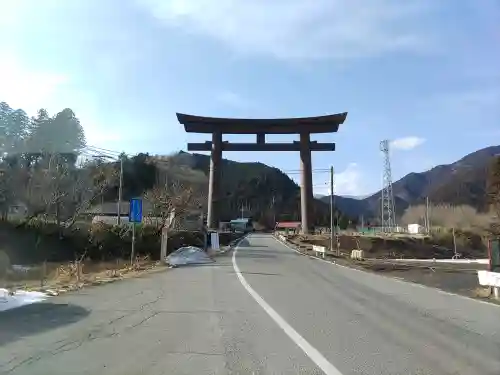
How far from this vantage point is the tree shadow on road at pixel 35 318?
26.9ft

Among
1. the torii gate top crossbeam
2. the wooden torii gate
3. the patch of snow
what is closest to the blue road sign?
the patch of snow

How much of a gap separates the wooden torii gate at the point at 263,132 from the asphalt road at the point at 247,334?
44498mm

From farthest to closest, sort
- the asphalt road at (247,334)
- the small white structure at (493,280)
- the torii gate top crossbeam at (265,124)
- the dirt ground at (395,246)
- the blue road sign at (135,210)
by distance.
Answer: the dirt ground at (395,246) → the torii gate top crossbeam at (265,124) → the blue road sign at (135,210) → the small white structure at (493,280) → the asphalt road at (247,334)

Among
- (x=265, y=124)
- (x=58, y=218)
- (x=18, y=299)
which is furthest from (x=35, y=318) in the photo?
(x=265, y=124)

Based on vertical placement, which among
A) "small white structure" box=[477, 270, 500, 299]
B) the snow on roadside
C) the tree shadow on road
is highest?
"small white structure" box=[477, 270, 500, 299]

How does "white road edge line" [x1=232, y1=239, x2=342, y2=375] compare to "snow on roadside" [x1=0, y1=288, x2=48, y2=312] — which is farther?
"snow on roadside" [x1=0, y1=288, x2=48, y2=312]

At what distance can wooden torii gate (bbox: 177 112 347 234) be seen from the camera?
5806 centimetres

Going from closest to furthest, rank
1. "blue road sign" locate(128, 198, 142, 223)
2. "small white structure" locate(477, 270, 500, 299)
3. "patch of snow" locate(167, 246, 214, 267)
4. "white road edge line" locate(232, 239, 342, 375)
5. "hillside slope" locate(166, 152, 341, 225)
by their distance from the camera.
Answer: "white road edge line" locate(232, 239, 342, 375) → "small white structure" locate(477, 270, 500, 299) → "blue road sign" locate(128, 198, 142, 223) → "patch of snow" locate(167, 246, 214, 267) → "hillside slope" locate(166, 152, 341, 225)

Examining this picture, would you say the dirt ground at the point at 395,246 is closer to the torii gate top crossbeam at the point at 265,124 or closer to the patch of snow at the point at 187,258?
the torii gate top crossbeam at the point at 265,124

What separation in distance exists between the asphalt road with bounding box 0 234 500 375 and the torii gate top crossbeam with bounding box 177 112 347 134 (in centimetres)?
4441

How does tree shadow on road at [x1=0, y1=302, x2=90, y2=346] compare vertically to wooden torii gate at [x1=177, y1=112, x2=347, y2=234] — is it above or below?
below

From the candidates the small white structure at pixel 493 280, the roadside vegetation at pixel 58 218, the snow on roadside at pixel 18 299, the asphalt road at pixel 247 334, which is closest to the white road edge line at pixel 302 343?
the asphalt road at pixel 247 334

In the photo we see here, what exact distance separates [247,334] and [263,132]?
51172mm

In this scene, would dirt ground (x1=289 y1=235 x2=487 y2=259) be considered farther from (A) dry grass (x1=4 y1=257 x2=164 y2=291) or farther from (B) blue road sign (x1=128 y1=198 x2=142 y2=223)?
(B) blue road sign (x1=128 y1=198 x2=142 y2=223)
